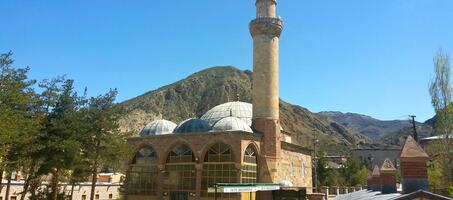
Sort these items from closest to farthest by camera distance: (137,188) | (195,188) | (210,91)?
(195,188), (137,188), (210,91)

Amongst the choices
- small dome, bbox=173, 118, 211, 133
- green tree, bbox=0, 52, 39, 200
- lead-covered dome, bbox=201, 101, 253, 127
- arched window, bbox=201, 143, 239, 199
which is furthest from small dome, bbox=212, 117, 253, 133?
green tree, bbox=0, 52, 39, 200

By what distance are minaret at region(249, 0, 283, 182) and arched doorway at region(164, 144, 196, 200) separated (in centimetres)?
563

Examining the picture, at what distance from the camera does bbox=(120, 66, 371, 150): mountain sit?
13988 centimetres

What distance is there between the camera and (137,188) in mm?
33750

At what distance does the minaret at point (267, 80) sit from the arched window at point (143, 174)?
363 inches

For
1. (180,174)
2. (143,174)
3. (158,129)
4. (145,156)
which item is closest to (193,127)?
(180,174)

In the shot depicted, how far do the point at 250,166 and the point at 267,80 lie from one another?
7.10 metres

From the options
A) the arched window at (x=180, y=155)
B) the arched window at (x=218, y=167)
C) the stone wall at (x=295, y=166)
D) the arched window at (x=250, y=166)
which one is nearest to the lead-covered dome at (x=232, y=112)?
the stone wall at (x=295, y=166)

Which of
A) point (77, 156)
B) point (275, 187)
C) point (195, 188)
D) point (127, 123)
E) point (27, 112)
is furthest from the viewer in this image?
point (127, 123)

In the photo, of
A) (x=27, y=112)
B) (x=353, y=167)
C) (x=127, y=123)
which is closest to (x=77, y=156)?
(x=27, y=112)

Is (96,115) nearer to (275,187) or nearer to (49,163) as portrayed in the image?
(49,163)

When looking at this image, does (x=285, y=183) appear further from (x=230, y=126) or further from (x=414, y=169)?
(x=414, y=169)

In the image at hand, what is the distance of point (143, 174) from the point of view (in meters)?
33.8

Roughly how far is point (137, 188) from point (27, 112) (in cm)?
1349
